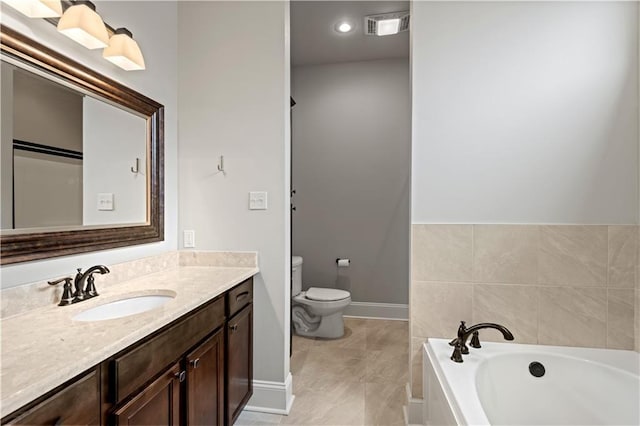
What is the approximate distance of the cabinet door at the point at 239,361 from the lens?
163cm

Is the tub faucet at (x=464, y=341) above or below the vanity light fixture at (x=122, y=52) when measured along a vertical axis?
below

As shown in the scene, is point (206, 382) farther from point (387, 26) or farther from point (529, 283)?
point (387, 26)

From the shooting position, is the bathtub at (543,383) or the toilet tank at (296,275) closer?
the bathtub at (543,383)

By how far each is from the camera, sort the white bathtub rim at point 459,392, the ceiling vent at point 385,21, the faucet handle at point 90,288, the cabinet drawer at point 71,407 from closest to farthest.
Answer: the cabinet drawer at point 71,407 → the white bathtub rim at point 459,392 → the faucet handle at point 90,288 → the ceiling vent at point 385,21

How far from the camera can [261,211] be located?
6.46 feet

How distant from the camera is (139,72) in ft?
5.70

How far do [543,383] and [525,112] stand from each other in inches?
55.9

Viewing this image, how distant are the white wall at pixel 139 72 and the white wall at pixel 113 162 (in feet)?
0.53

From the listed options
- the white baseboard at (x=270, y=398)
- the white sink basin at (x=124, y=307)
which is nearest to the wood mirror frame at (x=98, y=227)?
the white sink basin at (x=124, y=307)

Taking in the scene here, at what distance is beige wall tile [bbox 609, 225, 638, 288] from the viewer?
1.66 m

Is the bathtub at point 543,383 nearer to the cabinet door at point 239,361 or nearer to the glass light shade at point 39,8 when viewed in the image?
the cabinet door at point 239,361

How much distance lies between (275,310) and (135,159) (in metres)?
1.20

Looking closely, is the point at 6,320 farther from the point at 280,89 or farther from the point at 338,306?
the point at 338,306

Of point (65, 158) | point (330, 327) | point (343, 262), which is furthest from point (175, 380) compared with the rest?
point (343, 262)
